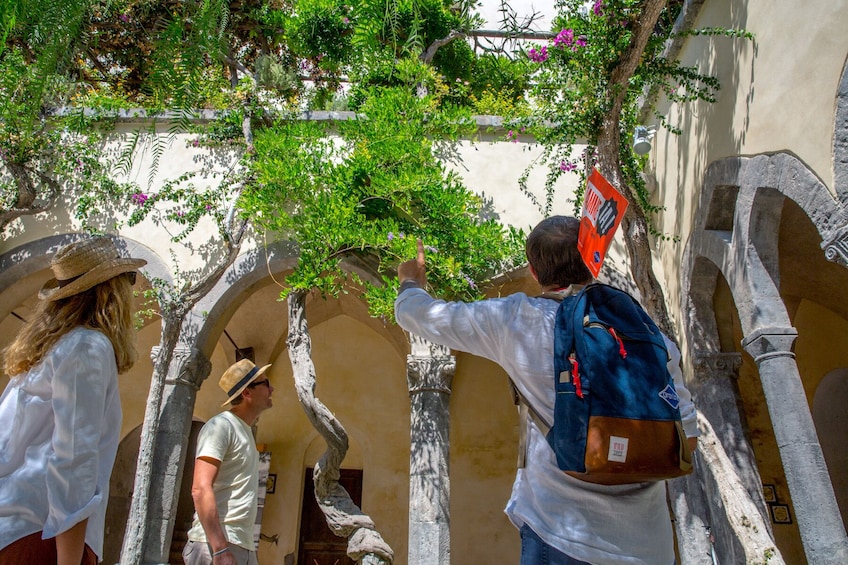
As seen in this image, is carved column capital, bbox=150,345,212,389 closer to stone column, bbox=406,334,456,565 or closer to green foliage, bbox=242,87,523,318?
green foliage, bbox=242,87,523,318

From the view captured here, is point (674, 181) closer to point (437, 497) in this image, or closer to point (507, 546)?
point (437, 497)

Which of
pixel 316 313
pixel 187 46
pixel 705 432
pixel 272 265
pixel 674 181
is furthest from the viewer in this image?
pixel 316 313

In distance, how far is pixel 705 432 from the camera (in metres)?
4.49

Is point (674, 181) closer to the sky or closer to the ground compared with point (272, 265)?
closer to the sky

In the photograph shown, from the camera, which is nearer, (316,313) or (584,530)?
(584,530)

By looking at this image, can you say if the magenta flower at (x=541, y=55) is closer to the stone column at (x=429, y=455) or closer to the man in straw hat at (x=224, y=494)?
the stone column at (x=429, y=455)

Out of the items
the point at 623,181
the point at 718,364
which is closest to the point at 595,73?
the point at 623,181

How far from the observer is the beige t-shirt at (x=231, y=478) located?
2716 millimetres

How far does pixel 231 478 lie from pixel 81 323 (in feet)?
4.10

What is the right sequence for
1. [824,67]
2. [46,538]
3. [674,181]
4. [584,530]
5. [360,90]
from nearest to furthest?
[584,530]
[46,538]
[824,67]
[674,181]
[360,90]

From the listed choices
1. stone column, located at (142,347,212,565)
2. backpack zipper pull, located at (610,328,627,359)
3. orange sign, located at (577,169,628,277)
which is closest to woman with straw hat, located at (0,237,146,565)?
backpack zipper pull, located at (610,328,627,359)

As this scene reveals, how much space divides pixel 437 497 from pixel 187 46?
4.56 m

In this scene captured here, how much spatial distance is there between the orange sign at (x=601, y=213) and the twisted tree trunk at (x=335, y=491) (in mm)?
2443

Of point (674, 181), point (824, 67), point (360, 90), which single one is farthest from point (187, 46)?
point (360, 90)
